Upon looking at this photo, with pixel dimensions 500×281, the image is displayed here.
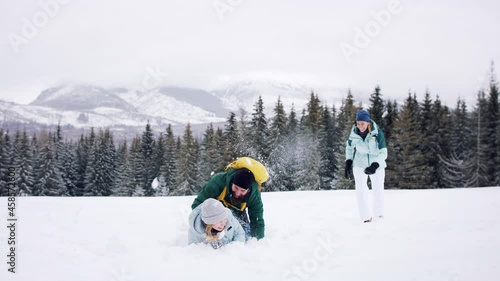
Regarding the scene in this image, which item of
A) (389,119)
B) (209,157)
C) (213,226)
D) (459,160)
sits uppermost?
(389,119)

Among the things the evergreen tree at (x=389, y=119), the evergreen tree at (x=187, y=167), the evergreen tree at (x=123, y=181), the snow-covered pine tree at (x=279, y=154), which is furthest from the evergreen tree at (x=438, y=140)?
the evergreen tree at (x=123, y=181)

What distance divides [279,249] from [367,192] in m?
2.85

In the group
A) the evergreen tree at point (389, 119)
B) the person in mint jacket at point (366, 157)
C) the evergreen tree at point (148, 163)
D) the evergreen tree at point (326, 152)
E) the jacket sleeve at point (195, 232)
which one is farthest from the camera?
the evergreen tree at point (148, 163)

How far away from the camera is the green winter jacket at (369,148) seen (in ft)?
21.4

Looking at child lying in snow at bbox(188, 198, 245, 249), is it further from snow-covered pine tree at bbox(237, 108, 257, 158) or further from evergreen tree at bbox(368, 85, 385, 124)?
evergreen tree at bbox(368, 85, 385, 124)

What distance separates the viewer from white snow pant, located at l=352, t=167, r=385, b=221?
6.52 meters

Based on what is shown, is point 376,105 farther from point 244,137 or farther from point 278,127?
point 244,137

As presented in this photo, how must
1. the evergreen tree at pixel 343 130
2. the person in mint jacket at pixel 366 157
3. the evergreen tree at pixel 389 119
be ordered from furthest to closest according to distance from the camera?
the evergreen tree at pixel 389 119 → the evergreen tree at pixel 343 130 → the person in mint jacket at pixel 366 157

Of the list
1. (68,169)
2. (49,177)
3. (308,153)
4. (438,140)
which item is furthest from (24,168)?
(438,140)

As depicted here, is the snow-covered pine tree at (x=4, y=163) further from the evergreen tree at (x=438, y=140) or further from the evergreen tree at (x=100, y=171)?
the evergreen tree at (x=438, y=140)

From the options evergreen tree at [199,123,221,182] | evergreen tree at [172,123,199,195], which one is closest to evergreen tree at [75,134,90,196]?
evergreen tree at [172,123,199,195]

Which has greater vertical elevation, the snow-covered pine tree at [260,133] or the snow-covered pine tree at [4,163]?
the snow-covered pine tree at [260,133]

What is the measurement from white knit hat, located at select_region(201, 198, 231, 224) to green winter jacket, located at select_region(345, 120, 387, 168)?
3.32 metres

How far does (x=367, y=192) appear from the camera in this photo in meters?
6.67
